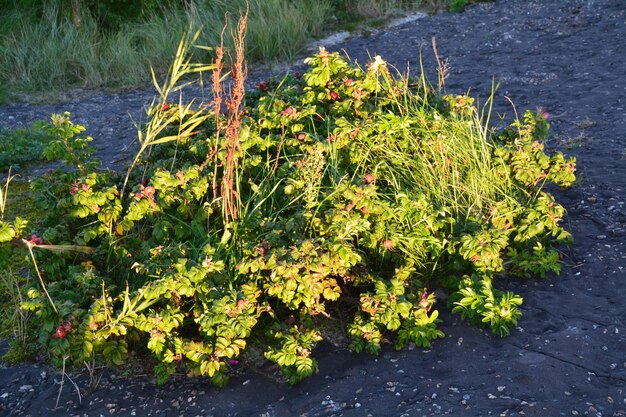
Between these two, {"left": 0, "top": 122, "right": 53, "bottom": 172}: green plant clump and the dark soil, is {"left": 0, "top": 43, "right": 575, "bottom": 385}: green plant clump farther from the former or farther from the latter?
{"left": 0, "top": 122, "right": 53, "bottom": 172}: green plant clump

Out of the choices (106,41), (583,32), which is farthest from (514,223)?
(106,41)

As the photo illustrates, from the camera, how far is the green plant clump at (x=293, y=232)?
3.15 metres

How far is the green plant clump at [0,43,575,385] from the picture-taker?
315 centimetres

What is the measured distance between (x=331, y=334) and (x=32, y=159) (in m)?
3.42

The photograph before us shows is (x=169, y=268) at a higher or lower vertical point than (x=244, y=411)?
higher

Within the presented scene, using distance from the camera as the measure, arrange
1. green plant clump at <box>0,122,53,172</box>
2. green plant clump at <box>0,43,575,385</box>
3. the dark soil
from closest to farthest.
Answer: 1. the dark soil
2. green plant clump at <box>0,43,575,385</box>
3. green plant clump at <box>0,122,53,172</box>

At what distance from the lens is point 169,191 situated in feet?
11.9

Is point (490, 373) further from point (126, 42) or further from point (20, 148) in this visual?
point (126, 42)

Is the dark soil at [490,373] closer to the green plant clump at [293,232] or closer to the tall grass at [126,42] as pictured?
the green plant clump at [293,232]

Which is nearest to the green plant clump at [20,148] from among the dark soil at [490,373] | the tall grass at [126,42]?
the tall grass at [126,42]

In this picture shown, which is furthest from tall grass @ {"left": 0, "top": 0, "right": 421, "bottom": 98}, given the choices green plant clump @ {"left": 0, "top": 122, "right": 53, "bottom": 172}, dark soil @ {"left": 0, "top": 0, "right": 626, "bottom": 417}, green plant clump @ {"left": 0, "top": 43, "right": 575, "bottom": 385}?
dark soil @ {"left": 0, "top": 0, "right": 626, "bottom": 417}

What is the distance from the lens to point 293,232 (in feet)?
11.2

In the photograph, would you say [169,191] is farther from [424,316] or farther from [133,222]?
[424,316]

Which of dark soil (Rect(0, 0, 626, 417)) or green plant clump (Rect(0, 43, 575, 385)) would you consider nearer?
dark soil (Rect(0, 0, 626, 417))
